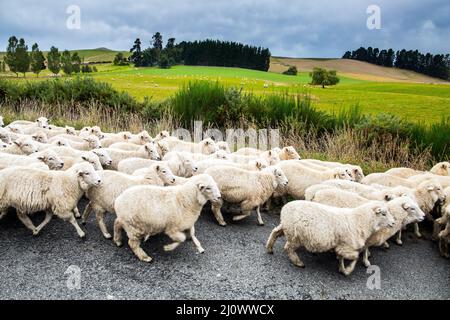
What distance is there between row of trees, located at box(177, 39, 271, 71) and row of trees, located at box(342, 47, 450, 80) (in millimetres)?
21137

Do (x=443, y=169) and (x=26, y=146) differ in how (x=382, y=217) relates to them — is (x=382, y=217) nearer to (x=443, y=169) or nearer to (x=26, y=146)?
(x=443, y=169)

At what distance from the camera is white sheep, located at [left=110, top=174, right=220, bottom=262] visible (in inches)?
236

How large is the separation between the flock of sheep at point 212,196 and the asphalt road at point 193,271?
24 cm

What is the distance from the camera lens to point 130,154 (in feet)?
30.8

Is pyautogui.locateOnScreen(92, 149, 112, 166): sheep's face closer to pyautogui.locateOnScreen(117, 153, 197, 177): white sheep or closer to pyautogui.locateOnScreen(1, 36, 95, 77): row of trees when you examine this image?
pyautogui.locateOnScreen(117, 153, 197, 177): white sheep

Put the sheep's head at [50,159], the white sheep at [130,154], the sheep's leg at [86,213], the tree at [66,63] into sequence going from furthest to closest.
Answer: the tree at [66,63] → the white sheep at [130,154] → the sheep's head at [50,159] → the sheep's leg at [86,213]

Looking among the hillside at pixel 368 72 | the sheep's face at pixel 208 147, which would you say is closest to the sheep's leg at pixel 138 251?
the sheep's face at pixel 208 147

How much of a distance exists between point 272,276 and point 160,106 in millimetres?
13606

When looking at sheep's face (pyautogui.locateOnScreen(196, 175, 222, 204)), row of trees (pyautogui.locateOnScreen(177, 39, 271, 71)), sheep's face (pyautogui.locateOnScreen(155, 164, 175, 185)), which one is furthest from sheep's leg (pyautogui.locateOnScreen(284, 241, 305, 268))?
row of trees (pyautogui.locateOnScreen(177, 39, 271, 71))

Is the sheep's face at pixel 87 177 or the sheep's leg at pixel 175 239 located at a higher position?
the sheep's face at pixel 87 177

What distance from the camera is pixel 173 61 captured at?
8650 cm

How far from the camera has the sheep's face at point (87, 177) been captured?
6.58m

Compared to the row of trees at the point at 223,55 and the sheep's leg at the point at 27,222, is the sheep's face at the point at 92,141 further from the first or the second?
the row of trees at the point at 223,55
